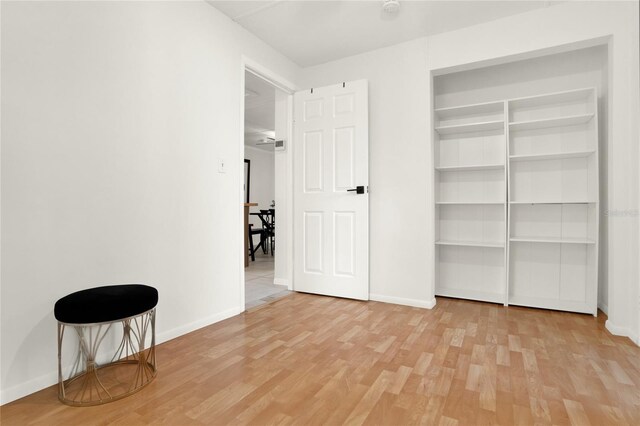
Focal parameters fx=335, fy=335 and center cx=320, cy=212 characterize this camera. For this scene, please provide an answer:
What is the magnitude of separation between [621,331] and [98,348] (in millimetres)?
3553

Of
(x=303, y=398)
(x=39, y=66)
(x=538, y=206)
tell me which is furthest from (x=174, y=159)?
(x=538, y=206)

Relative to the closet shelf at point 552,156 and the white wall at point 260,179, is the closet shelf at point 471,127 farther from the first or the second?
the white wall at point 260,179

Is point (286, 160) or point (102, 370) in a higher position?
point (286, 160)

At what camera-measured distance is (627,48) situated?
2496 millimetres

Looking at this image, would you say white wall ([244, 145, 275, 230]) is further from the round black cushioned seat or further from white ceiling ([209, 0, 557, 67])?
the round black cushioned seat

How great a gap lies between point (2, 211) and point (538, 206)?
3.99 metres

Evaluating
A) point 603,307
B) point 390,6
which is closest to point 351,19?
point 390,6

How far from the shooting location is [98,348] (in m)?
1.96

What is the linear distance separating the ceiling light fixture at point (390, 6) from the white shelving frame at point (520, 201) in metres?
1.16

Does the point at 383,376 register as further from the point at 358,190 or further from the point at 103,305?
the point at 358,190

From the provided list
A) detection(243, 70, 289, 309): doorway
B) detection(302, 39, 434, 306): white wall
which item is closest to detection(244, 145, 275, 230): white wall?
detection(243, 70, 289, 309): doorway

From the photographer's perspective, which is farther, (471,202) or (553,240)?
(471,202)

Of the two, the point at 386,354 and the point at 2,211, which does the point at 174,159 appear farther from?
the point at 386,354

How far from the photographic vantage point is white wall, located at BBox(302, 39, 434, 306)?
3.22 m
